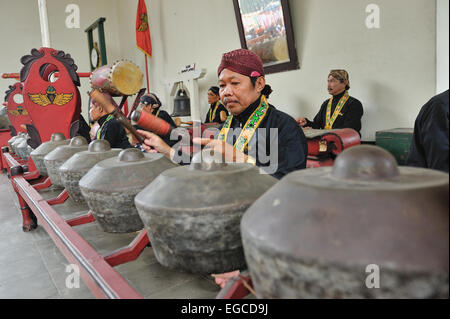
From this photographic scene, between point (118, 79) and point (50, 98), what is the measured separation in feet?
2.87

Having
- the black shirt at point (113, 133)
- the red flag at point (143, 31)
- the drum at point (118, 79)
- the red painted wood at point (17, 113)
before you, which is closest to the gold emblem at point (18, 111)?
the red painted wood at point (17, 113)

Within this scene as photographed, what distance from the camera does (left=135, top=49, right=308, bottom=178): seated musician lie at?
1.71 metres

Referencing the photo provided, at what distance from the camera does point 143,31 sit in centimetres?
805

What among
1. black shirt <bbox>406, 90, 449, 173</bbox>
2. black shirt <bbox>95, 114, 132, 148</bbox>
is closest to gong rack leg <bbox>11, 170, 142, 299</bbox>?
black shirt <bbox>95, 114, 132, 148</bbox>

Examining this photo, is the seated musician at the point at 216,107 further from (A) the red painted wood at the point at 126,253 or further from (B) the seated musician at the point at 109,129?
(A) the red painted wood at the point at 126,253

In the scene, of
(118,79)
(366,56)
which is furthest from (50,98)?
(366,56)

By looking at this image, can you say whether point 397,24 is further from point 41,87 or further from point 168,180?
point 41,87

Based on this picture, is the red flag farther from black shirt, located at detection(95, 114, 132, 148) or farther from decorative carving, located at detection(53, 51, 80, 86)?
black shirt, located at detection(95, 114, 132, 148)

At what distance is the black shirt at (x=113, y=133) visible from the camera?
118 inches

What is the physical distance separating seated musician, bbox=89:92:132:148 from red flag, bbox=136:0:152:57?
5.24 meters

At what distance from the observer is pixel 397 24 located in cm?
319

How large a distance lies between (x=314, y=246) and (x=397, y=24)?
314 centimetres

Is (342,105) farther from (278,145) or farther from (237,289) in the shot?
(237,289)

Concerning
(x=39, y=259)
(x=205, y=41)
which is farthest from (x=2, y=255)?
(x=205, y=41)
